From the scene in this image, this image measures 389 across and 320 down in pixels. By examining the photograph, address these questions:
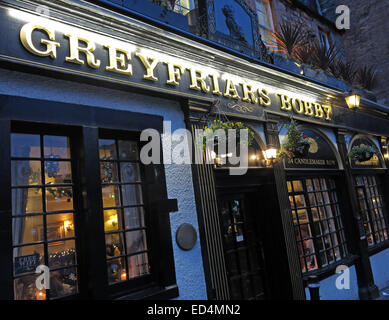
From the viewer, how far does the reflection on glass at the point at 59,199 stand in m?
3.29

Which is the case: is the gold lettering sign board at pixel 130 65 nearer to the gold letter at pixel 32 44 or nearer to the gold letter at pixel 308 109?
the gold letter at pixel 32 44

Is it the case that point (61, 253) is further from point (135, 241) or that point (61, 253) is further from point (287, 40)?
point (287, 40)

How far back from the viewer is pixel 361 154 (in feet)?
25.0

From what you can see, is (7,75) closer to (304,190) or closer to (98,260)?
(98,260)

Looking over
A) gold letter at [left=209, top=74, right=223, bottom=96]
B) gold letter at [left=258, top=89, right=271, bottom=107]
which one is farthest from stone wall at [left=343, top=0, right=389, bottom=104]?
gold letter at [left=209, top=74, right=223, bottom=96]

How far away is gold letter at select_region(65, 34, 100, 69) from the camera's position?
11.3 feet

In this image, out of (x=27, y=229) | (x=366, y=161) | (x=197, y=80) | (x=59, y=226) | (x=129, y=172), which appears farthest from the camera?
(x=366, y=161)

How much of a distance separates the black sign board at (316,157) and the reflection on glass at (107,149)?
12.1ft

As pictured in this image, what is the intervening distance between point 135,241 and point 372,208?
295 inches

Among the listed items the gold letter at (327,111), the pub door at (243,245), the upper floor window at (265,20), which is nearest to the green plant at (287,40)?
the upper floor window at (265,20)

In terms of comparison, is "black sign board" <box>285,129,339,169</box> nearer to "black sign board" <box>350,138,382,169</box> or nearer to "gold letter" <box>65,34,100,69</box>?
"black sign board" <box>350,138,382,169</box>

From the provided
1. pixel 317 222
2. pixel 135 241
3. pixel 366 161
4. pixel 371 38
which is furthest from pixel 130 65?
pixel 371 38

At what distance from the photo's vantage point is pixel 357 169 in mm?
7840

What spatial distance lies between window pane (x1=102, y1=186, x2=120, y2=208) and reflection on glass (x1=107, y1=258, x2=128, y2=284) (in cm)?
70
